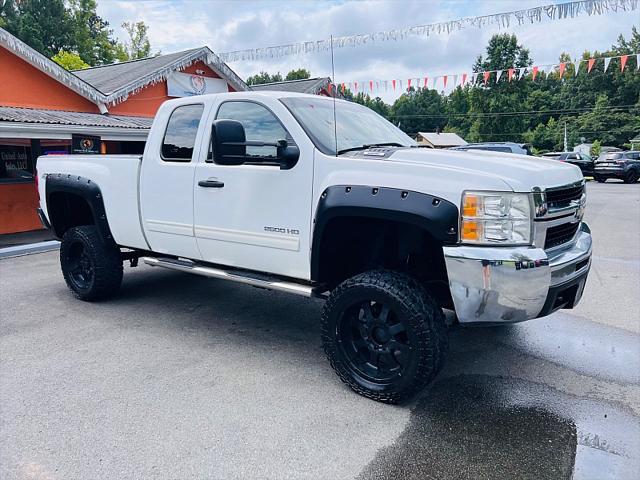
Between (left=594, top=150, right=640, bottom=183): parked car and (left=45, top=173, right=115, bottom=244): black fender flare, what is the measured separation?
85.5 feet

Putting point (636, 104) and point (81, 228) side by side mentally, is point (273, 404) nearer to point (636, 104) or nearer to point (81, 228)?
point (81, 228)

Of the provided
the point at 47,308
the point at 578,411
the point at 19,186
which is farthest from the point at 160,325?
the point at 19,186

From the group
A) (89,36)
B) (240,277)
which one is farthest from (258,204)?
(89,36)

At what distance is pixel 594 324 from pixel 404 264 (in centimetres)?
245

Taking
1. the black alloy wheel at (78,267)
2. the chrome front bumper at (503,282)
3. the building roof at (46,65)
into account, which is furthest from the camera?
the building roof at (46,65)

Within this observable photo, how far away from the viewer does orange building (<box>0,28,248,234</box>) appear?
35.8 feet

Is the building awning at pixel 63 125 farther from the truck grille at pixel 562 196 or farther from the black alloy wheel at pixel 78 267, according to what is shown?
the truck grille at pixel 562 196

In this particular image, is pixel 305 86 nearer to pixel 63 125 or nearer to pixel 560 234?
pixel 63 125

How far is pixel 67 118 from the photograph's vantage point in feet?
39.8

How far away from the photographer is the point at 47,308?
18.0ft

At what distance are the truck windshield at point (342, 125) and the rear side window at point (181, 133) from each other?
0.97 m

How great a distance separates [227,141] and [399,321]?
67.8 inches

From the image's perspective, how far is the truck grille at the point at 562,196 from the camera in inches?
124

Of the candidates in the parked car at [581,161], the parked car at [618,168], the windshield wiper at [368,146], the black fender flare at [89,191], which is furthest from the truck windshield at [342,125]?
the parked car at [581,161]
